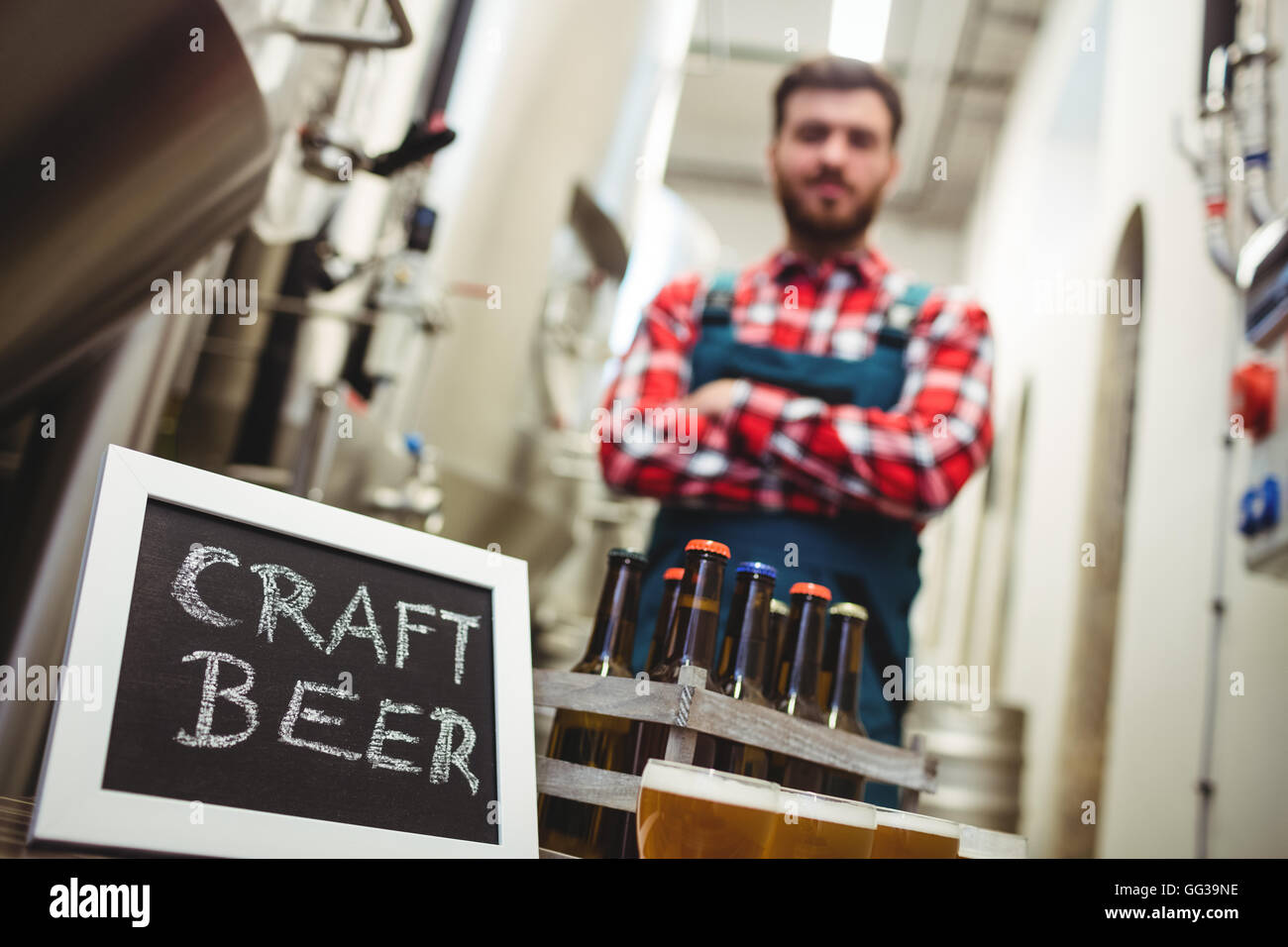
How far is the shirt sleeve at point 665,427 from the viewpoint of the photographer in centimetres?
137

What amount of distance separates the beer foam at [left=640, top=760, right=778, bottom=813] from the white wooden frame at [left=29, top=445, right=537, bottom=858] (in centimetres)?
9

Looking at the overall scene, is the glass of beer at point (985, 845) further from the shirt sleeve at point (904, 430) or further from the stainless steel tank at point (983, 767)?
the stainless steel tank at point (983, 767)

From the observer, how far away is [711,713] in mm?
662

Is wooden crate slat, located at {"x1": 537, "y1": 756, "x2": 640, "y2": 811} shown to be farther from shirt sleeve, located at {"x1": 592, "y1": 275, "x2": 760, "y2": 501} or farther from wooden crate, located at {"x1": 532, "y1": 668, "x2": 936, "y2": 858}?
shirt sleeve, located at {"x1": 592, "y1": 275, "x2": 760, "y2": 501}

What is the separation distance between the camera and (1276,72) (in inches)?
67.9

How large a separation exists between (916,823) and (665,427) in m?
0.80

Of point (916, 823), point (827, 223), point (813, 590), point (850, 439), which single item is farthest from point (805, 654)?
point (827, 223)

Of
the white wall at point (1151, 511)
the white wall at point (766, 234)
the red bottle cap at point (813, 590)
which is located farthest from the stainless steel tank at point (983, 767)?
the white wall at point (766, 234)

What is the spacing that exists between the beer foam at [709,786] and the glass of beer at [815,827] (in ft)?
0.08

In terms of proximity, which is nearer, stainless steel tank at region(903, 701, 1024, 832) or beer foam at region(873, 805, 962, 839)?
beer foam at region(873, 805, 962, 839)

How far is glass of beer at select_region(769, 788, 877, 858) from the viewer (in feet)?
2.11

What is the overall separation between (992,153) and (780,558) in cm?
714

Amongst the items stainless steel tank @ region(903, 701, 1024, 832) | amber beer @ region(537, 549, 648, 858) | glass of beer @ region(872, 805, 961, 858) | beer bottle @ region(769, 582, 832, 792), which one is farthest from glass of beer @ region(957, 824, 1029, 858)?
stainless steel tank @ region(903, 701, 1024, 832)
